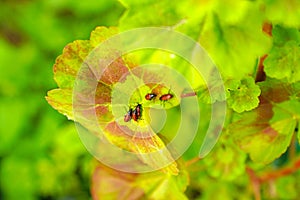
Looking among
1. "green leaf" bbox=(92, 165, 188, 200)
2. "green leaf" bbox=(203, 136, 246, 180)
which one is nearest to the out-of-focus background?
"green leaf" bbox=(92, 165, 188, 200)

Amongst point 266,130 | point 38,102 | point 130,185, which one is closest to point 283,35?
point 266,130

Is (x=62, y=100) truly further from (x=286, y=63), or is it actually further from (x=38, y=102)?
(x=38, y=102)

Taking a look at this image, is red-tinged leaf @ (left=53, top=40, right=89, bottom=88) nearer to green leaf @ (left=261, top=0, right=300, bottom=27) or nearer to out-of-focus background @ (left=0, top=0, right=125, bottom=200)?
green leaf @ (left=261, top=0, right=300, bottom=27)

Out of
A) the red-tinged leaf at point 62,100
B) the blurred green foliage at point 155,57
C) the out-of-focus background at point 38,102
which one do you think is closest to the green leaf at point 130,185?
the blurred green foliage at point 155,57

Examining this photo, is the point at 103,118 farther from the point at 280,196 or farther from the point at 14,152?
the point at 14,152

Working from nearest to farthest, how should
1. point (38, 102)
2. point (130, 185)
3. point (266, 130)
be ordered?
point (266, 130)
point (130, 185)
point (38, 102)

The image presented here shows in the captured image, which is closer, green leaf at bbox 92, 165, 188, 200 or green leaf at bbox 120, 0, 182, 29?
green leaf at bbox 120, 0, 182, 29

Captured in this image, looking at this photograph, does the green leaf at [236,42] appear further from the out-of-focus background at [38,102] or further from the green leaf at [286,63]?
the out-of-focus background at [38,102]
